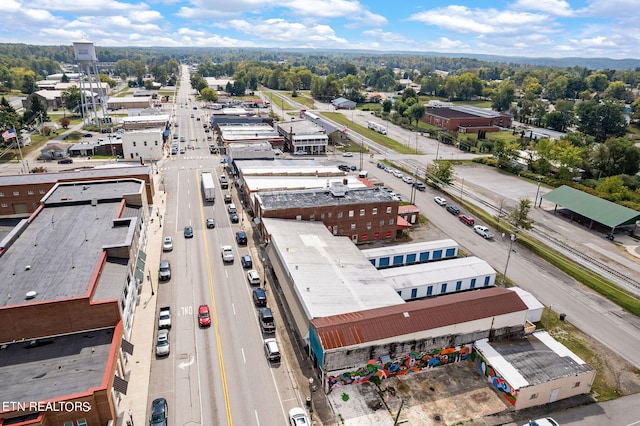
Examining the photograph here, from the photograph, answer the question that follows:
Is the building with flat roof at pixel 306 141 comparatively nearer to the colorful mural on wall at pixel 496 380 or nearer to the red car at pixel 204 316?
the red car at pixel 204 316

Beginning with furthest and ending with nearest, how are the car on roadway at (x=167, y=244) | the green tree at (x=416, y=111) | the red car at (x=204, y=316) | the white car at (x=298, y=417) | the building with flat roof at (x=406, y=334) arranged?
the green tree at (x=416, y=111), the car on roadway at (x=167, y=244), the red car at (x=204, y=316), the building with flat roof at (x=406, y=334), the white car at (x=298, y=417)

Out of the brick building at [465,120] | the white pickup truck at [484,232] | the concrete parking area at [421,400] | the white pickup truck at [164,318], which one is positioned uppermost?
the brick building at [465,120]

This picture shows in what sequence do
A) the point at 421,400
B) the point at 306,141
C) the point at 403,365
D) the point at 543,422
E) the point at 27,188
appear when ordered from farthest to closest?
1. the point at 306,141
2. the point at 27,188
3. the point at 403,365
4. the point at 421,400
5. the point at 543,422

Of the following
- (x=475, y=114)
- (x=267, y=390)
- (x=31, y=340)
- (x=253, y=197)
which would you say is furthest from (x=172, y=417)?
(x=475, y=114)

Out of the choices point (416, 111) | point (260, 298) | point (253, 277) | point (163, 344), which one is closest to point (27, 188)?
point (253, 277)

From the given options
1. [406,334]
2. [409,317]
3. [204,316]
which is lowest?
[204,316]

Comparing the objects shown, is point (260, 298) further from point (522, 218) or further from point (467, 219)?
point (522, 218)

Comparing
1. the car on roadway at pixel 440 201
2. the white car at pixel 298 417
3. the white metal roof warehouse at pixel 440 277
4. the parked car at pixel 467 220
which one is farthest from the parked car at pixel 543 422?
the car on roadway at pixel 440 201
